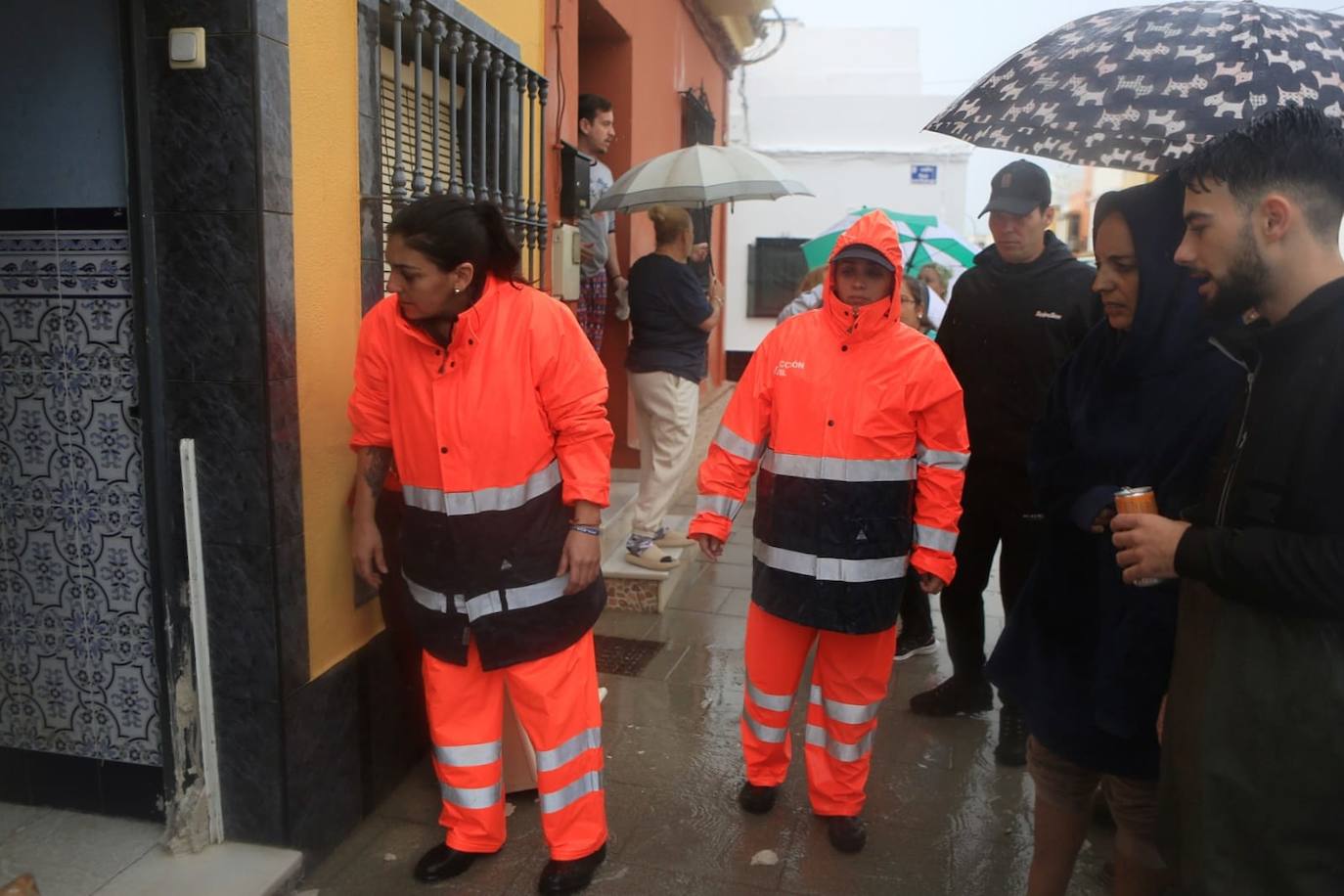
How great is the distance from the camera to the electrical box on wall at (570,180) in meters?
5.42

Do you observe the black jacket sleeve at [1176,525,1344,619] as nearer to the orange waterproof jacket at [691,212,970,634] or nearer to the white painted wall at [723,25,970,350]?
the orange waterproof jacket at [691,212,970,634]

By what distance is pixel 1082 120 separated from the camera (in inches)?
93.8

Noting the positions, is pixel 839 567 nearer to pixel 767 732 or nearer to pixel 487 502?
pixel 767 732

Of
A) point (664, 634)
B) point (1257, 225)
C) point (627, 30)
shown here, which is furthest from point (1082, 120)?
point (627, 30)

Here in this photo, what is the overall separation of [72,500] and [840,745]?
2.41 m

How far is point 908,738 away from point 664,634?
154cm

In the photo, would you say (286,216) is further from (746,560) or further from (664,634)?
(746,560)

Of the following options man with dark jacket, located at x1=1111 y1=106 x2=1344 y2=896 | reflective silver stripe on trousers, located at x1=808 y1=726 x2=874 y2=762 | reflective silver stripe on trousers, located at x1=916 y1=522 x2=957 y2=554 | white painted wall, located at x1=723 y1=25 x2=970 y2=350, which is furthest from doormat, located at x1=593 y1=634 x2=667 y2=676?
white painted wall, located at x1=723 y1=25 x2=970 y2=350

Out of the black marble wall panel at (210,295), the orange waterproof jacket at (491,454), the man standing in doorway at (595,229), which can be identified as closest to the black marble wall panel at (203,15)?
the black marble wall panel at (210,295)

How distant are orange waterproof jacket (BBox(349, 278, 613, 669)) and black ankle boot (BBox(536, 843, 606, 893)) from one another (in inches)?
→ 25.0

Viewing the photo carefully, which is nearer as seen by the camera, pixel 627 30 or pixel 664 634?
pixel 664 634

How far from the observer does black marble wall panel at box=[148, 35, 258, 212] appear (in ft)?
8.92

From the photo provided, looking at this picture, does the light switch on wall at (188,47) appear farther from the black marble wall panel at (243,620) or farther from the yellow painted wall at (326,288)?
the black marble wall panel at (243,620)

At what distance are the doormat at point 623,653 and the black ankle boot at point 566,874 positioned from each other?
170 centimetres
